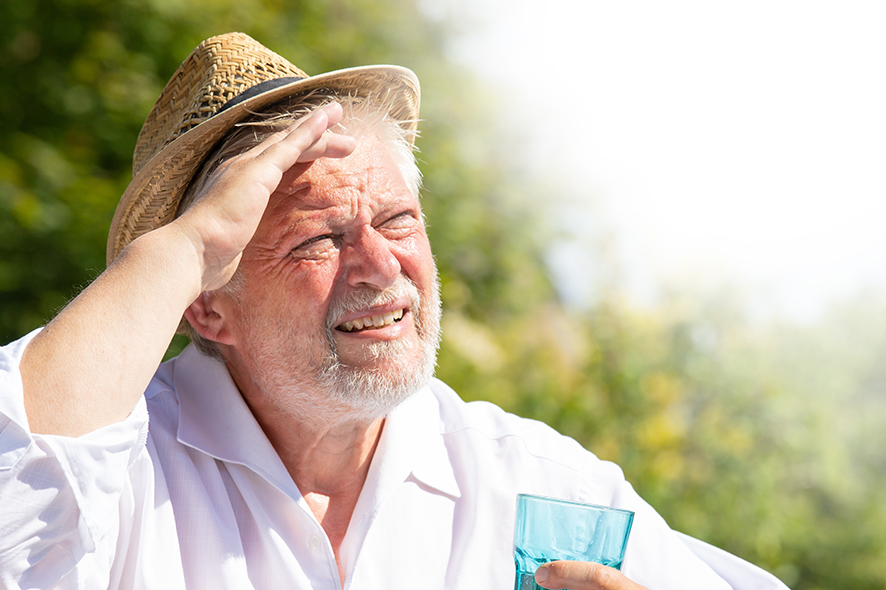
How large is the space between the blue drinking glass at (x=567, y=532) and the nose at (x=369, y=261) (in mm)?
800

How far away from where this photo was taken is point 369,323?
2.13m

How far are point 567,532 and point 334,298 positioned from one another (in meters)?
0.95

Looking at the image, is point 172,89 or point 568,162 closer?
point 172,89

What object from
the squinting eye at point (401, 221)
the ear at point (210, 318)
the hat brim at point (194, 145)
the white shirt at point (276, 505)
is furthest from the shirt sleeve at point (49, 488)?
the squinting eye at point (401, 221)

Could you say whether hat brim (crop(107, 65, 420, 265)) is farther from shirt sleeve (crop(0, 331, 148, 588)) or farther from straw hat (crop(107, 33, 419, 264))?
shirt sleeve (crop(0, 331, 148, 588))

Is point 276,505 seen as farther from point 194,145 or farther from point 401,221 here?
point 194,145

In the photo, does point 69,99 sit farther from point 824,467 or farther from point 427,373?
point 824,467

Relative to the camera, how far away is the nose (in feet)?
6.86

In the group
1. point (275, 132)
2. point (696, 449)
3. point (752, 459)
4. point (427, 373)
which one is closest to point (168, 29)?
point (275, 132)

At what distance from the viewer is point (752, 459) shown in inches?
226

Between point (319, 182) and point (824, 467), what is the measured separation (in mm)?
5468

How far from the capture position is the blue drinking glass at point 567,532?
146cm

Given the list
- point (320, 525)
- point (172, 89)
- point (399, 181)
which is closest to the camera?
point (320, 525)

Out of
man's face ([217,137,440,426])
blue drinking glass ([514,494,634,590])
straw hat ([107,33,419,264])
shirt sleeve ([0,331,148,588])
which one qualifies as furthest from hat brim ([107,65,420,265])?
blue drinking glass ([514,494,634,590])
